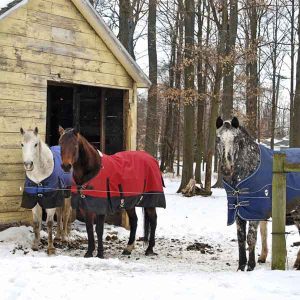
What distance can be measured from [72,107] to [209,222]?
4.37 m

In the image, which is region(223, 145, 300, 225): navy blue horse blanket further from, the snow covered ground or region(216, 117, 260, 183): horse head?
the snow covered ground

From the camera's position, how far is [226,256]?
26.1 feet

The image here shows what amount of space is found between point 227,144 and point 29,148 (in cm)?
333

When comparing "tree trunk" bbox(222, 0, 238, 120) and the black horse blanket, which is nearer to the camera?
the black horse blanket

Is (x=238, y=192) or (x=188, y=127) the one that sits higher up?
(x=188, y=127)

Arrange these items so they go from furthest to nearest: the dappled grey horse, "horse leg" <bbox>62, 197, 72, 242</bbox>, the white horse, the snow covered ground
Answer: "horse leg" <bbox>62, 197, 72, 242</bbox> < the white horse < the dappled grey horse < the snow covered ground

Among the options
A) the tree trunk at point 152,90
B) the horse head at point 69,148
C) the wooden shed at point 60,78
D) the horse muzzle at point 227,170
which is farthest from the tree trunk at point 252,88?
the horse muzzle at point 227,170

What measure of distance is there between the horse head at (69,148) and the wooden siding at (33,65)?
204 cm

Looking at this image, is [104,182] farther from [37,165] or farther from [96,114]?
[96,114]

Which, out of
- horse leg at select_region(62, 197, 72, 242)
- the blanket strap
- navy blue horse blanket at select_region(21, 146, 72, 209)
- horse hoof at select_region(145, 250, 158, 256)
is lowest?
horse hoof at select_region(145, 250, 158, 256)

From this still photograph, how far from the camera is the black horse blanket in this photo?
7.27m

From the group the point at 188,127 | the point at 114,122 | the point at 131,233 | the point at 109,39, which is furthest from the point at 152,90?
the point at 131,233

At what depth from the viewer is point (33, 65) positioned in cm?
898

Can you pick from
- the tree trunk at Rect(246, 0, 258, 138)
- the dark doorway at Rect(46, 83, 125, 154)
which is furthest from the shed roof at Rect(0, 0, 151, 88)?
the tree trunk at Rect(246, 0, 258, 138)
